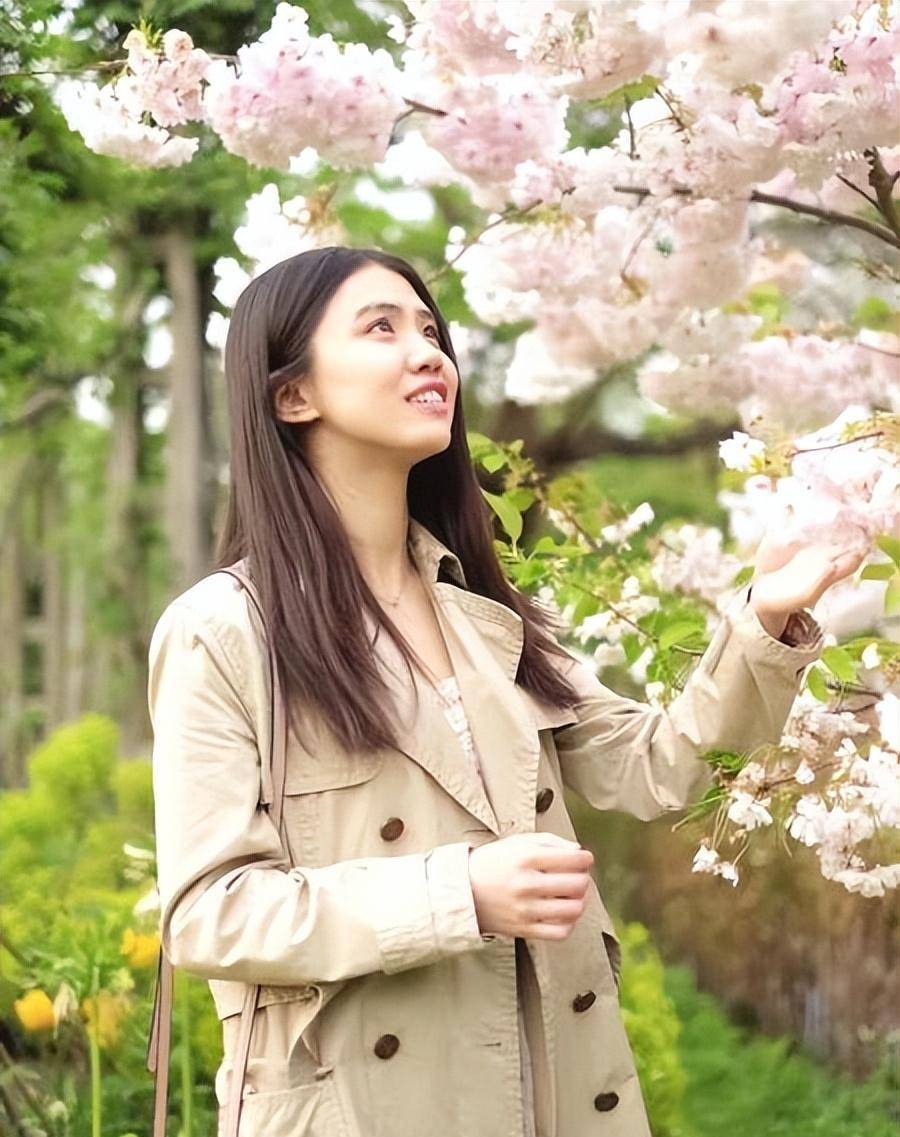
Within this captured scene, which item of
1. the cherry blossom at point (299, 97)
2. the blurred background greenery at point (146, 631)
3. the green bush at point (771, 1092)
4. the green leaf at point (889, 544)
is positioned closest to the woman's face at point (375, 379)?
the green leaf at point (889, 544)

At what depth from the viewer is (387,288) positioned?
4.75ft

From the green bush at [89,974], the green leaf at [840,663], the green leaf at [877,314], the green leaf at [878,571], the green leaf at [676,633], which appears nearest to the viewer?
the green leaf at [878,571]

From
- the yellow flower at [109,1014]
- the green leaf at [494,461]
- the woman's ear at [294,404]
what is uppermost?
the green leaf at [494,461]

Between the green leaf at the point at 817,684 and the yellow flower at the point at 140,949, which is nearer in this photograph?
the green leaf at the point at 817,684

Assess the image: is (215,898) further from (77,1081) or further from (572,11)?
(77,1081)

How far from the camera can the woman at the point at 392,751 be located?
1196mm

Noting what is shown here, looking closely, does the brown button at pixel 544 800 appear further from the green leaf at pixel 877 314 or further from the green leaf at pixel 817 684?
the green leaf at pixel 877 314

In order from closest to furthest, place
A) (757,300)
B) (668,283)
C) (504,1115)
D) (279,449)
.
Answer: (504,1115)
(279,449)
(668,283)
(757,300)

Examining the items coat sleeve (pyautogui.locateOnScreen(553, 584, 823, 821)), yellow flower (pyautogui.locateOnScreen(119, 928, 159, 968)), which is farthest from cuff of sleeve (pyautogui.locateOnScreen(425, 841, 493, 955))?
yellow flower (pyautogui.locateOnScreen(119, 928, 159, 968))

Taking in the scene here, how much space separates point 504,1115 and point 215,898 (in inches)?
12.2

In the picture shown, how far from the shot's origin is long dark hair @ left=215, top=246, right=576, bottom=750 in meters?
1.31

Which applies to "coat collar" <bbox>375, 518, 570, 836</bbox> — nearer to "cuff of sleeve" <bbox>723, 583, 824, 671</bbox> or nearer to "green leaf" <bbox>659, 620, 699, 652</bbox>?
"cuff of sleeve" <bbox>723, 583, 824, 671</bbox>

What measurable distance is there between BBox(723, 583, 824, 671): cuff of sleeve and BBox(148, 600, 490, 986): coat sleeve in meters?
0.33

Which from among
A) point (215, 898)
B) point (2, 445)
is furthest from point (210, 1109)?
point (2, 445)
